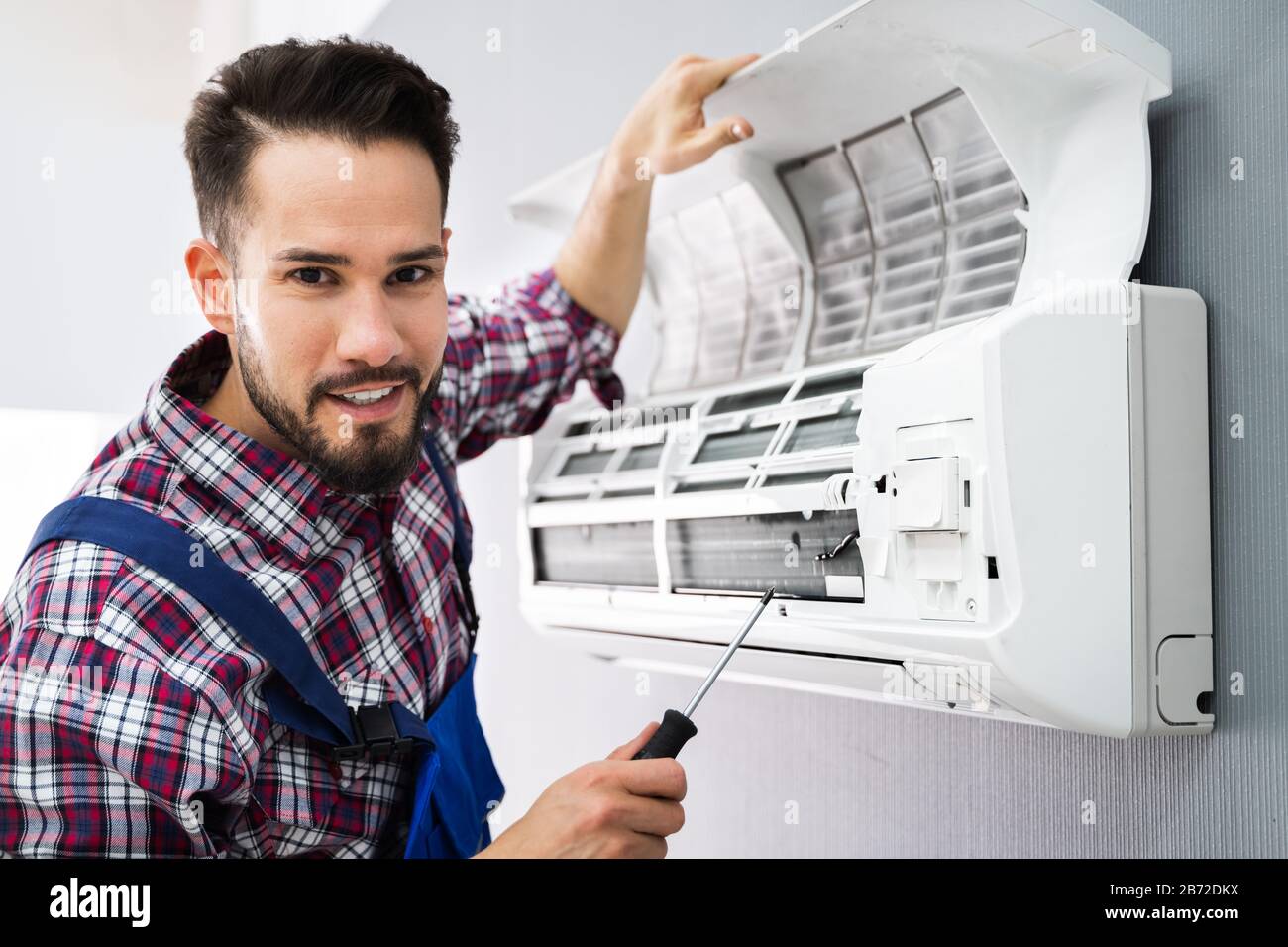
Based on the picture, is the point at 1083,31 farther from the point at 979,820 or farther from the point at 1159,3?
the point at 979,820

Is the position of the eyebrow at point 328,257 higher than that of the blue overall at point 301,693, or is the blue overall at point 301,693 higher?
the eyebrow at point 328,257

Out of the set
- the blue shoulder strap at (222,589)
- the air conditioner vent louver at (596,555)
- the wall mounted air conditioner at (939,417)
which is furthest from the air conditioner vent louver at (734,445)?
the blue shoulder strap at (222,589)

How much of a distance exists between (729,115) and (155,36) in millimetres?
1684

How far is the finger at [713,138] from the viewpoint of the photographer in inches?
42.0

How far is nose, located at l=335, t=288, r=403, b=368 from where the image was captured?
983 millimetres

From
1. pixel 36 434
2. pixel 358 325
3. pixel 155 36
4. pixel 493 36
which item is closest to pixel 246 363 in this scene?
pixel 358 325

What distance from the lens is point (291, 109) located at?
100 cm

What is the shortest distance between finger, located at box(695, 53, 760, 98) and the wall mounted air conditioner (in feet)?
0.07

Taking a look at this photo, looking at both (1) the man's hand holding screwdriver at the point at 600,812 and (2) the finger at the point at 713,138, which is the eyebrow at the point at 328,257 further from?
(1) the man's hand holding screwdriver at the point at 600,812

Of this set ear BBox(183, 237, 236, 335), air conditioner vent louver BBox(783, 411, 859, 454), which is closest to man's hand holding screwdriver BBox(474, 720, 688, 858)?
air conditioner vent louver BBox(783, 411, 859, 454)

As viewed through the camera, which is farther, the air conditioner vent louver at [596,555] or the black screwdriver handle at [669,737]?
the air conditioner vent louver at [596,555]

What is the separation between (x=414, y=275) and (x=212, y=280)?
21 centimetres

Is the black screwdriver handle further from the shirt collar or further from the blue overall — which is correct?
the shirt collar

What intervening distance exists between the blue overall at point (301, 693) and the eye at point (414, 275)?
0.31m
